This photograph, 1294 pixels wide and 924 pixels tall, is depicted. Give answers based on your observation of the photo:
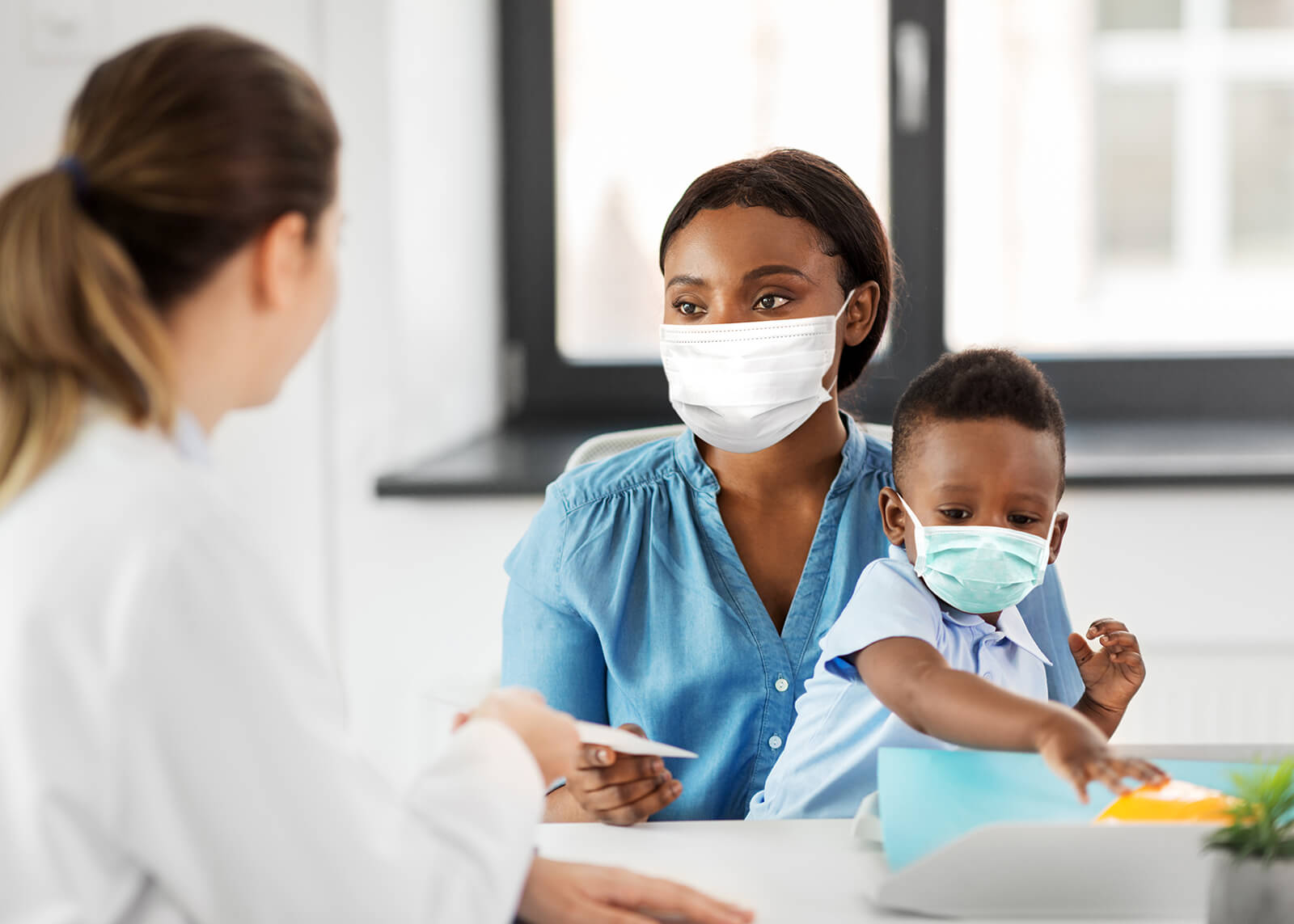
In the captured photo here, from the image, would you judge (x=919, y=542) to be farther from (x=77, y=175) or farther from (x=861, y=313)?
(x=77, y=175)

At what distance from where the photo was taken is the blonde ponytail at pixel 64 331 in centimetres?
75

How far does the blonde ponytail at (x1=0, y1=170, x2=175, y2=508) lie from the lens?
2.45 ft

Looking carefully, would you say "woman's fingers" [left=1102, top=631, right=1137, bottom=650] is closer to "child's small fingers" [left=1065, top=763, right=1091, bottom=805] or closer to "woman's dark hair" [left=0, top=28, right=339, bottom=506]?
"child's small fingers" [left=1065, top=763, right=1091, bottom=805]

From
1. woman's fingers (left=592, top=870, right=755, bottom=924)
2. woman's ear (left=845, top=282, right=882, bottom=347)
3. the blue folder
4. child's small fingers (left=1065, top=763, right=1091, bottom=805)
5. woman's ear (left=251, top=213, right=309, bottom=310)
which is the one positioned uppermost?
woman's ear (left=251, top=213, right=309, bottom=310)

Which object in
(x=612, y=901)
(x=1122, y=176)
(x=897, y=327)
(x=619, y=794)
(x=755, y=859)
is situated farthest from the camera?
(x=1122, y=176)

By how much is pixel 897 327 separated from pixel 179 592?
2.09 metres

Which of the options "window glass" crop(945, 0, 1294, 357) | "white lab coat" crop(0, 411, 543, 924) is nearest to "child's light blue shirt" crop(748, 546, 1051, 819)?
"white lab coat" crop(0, 411, 543, 924)

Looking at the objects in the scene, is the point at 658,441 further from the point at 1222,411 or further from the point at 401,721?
the point at 1222,411

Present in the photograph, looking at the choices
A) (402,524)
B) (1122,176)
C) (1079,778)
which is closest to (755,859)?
(1079,778)

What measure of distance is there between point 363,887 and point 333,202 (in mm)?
463

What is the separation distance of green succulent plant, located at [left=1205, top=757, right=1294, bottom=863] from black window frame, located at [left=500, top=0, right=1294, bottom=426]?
69.3 inches

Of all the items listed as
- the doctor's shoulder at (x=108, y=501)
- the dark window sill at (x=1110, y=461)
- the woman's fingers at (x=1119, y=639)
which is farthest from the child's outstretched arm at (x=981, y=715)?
the dark window sill at (x=1110, y=461)

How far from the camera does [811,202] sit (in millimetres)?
1361

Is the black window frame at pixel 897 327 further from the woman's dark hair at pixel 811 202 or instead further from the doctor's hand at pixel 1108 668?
the doctor's hand at pixel 1108 668
